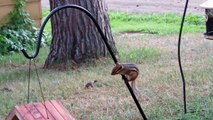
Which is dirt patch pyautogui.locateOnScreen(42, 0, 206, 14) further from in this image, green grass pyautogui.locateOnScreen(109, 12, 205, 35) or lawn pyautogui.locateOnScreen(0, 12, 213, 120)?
lawn pyautogui.locateOnScreen(0, 12, 213, 120)

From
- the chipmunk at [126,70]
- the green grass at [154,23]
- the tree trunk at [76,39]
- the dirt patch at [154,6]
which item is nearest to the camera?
the chipmunk at [126,70]

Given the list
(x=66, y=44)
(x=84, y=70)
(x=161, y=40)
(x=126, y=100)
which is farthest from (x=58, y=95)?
(x=161, y=40)

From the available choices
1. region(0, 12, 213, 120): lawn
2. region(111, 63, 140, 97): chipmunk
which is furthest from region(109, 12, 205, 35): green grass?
region(111, 63, 140, 97): chipmunk

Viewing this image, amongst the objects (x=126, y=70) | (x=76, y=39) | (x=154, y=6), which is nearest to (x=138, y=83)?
(x=76, y=39)

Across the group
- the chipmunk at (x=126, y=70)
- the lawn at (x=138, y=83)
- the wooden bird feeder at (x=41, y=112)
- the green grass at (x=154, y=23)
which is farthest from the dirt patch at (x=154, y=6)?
the wooden bird feeder at (x=41, y=112)

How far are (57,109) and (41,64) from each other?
144 inches

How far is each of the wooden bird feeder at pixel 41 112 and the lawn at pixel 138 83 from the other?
0.89m

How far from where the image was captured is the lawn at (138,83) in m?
4.32

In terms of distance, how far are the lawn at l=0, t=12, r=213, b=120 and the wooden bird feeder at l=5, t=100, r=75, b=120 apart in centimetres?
89

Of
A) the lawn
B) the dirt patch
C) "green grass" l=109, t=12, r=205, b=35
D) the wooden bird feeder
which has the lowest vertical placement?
the dirt patch

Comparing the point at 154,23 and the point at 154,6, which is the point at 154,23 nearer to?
the point at 154,23

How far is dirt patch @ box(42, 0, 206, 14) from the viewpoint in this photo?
12.8m

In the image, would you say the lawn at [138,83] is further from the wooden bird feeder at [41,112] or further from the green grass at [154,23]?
the green grass at [154,23]

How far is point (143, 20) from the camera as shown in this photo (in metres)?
11.3
